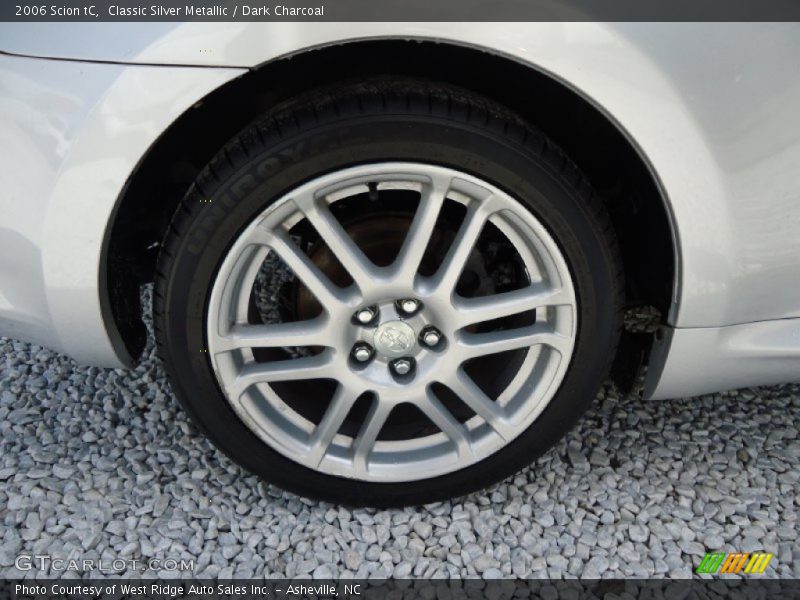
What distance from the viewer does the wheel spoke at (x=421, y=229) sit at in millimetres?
1605

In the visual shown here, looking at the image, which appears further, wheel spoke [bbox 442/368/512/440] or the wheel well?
wheel spoke [bbox 442/368/512/440]

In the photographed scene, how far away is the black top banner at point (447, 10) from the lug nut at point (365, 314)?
598 millimetres

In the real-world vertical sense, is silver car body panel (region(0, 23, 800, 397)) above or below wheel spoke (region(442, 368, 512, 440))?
above

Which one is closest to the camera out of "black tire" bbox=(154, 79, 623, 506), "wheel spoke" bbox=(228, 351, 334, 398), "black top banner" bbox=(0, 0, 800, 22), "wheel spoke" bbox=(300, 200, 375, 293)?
"black top banner" bbox=(0, 0, 800, 22)

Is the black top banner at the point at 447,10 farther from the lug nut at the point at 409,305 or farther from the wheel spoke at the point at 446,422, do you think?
the wheel spoke at the point at 446,422

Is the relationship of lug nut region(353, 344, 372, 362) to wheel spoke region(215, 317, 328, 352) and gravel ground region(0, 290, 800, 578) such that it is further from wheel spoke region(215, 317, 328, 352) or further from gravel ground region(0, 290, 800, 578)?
gravel ground region(0, 290, 800, 578)

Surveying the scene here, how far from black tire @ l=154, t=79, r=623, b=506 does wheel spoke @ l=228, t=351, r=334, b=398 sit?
0.19 ft

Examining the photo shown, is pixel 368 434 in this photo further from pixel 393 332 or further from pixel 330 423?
pixel 393 332

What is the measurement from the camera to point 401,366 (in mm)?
1735

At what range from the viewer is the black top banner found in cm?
142

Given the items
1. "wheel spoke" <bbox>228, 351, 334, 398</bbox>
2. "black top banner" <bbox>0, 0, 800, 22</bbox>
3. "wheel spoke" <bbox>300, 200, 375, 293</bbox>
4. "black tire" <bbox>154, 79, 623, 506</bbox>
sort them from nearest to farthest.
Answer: "black top banner" <bbox>0, 0, 800, 22</bbox> → "black tire" <bbox>154, 79, 623, 506</bbox> → "wheel spoke" <bbox>300, 200, 375, 293</bbox> → "wheel spoke" <bbox>228, 351, 334, 398</bbox>

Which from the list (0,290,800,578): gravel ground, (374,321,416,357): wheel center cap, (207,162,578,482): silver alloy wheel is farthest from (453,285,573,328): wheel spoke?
(0,290,800,578): gravel ground

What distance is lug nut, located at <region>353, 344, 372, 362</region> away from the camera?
1.71 m

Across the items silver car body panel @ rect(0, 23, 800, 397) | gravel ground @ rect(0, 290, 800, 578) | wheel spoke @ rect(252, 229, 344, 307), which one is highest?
silver car body panel @ rect(0, 23, 800, 397)
